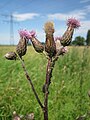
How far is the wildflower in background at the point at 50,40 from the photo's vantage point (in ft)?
8.02

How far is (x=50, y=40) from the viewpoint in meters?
2.51

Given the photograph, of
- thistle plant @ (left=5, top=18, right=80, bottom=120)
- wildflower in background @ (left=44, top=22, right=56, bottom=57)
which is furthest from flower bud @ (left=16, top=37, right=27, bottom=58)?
wildflower in background @ (left=44, top=22, right=56, bottom=57)

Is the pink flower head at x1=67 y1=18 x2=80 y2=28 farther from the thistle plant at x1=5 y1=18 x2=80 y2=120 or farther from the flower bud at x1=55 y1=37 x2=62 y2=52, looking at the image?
the flower bud at x1=55 y1=37 x2=62 y2=52

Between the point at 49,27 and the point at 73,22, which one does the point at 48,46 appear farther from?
the point at 73,22

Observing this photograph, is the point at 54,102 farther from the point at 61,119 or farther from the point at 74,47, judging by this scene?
the point at 74,47

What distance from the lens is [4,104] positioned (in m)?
5.07

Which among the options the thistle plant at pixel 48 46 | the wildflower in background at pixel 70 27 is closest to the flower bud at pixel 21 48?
the thistle plant at pixel 48 46

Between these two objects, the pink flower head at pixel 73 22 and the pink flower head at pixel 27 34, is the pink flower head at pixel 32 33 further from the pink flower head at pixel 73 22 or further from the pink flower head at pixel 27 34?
the pink flower head at pixel 73 22

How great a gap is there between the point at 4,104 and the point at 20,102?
411mm

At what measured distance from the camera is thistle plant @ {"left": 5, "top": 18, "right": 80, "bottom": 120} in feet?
8.07

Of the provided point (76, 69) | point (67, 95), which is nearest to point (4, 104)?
point (67, 95)

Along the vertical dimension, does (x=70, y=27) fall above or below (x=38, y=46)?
above

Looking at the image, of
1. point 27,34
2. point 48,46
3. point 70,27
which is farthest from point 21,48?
point 70,27

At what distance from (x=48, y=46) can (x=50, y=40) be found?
77 millimetres
